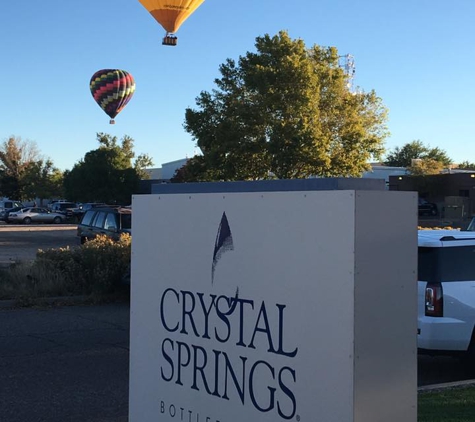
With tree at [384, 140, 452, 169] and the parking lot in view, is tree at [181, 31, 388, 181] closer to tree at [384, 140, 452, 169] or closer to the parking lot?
the parking lot

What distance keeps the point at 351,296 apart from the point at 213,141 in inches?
1483

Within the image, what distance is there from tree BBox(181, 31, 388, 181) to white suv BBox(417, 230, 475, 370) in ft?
96.8

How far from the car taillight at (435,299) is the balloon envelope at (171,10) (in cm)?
2248

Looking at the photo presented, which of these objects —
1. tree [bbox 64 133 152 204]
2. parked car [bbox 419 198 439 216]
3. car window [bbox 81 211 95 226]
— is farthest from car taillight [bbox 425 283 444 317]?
tree [bbox 64 133 152 204]

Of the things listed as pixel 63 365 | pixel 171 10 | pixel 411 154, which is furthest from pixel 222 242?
pixel 411 154

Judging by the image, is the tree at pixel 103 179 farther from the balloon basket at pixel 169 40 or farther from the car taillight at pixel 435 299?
the car taillight at pixel 435 299

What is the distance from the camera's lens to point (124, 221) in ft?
65.1

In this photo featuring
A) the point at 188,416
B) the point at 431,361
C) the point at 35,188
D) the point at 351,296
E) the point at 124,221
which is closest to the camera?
the point at 351,296

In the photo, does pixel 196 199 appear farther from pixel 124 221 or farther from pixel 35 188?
pixel 35 188

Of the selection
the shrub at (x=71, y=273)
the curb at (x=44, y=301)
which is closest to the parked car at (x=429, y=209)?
the shrub at (x=71, y=273)

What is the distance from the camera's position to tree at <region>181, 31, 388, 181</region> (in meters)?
38.0

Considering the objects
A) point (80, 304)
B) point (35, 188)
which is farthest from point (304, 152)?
point (35, 188)

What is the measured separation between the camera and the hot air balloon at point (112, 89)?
4109 centimetres

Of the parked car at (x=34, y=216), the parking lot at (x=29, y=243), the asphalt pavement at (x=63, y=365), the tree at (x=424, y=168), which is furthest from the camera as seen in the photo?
the tree at (x=424, y=168)
